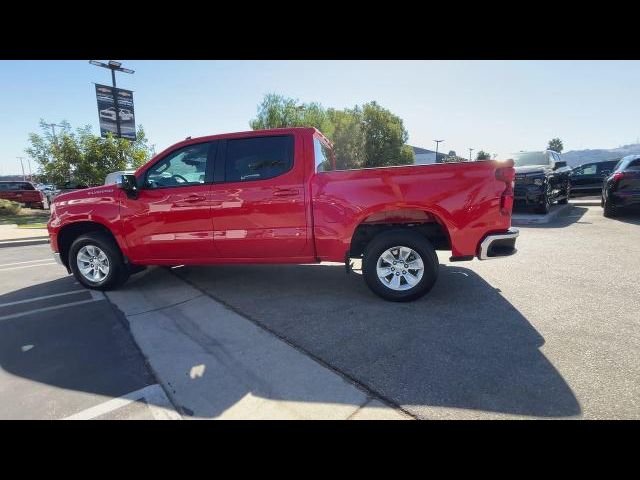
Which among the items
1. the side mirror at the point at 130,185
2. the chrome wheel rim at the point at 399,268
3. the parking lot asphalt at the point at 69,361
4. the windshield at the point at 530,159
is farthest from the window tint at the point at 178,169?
the windshield at the point at 530,159

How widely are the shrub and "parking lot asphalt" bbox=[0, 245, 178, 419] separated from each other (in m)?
16.4

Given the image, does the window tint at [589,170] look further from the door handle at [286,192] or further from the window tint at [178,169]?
the window tint at [178,169]

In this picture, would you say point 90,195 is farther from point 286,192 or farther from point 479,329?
point 479,329

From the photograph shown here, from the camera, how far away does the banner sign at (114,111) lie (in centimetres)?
1681

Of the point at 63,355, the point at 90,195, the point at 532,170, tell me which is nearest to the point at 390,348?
the point at 63,355

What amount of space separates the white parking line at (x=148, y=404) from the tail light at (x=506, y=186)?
3602 mm

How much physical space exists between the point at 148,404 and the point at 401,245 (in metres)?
2.79

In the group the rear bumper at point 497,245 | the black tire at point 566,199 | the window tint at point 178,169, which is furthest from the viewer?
the black tire at point 566,199

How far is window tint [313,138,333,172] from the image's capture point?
4125mm

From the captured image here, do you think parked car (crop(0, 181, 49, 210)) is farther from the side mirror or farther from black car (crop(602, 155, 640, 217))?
black car (crop(602, 155, 640, 217))

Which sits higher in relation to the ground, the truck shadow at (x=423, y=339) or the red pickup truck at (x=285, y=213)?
the red pickup truck at (x=285, y=213)

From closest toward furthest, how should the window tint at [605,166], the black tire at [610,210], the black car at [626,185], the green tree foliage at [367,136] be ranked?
1. the black car at [626,185]
2. the black tire at [610,210]
3. the window tint at [605,166]
4. the green tree foliage at [367,136]

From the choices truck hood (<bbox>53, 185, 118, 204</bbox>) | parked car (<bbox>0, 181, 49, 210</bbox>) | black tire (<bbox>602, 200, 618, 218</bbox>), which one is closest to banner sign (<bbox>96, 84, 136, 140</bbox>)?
parked car (<bbox>0, 181, 49, 210</bbox>)
